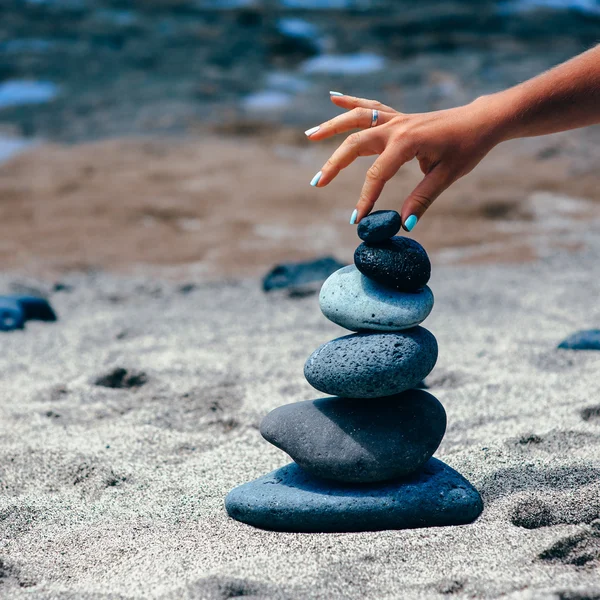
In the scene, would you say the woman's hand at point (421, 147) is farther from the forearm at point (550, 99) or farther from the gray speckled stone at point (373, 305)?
the gray speckled stone at point (373, 305)

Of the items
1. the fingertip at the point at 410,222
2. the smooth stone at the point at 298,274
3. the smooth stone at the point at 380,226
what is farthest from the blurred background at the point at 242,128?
the fingertip at the point at 410,222

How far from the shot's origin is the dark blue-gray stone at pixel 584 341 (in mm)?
3328

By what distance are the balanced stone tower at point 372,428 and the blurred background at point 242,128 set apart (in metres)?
3.11

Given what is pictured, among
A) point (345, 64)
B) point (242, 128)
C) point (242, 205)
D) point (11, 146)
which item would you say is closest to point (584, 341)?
point (242, 205)

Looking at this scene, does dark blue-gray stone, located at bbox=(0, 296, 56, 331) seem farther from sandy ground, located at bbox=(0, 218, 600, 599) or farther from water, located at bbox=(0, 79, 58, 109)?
water, located at bbox=(0, 79, 58, 109)

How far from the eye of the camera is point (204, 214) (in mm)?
6250

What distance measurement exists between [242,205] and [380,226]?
456 cm

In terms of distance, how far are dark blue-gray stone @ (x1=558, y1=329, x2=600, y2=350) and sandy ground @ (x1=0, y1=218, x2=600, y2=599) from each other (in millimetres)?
104

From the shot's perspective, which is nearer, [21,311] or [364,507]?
[364,507]

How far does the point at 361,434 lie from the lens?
2090 mm

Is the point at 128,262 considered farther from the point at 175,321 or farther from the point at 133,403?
the point at 133,403

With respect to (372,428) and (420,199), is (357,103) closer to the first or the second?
(420,199)

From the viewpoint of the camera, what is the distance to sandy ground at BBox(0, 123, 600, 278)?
18.1 feet

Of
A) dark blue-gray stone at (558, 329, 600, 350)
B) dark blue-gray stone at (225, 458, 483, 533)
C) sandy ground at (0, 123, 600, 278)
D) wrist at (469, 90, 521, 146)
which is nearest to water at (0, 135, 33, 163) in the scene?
sandy ground at (0, 123, 600, 278)
